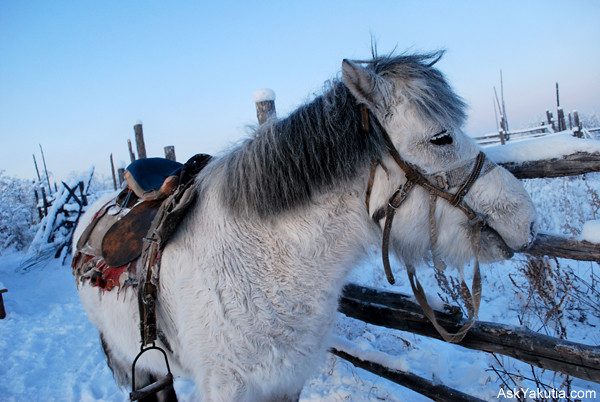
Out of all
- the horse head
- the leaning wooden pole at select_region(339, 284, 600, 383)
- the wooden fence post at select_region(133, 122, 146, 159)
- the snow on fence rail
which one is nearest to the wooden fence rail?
the horse head

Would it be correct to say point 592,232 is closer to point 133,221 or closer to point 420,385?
point 420,385

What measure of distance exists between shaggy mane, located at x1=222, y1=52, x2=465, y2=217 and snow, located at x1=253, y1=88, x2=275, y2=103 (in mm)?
2286

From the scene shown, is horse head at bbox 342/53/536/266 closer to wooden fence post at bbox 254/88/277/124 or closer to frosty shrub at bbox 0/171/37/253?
wooden fence post at bbox 254/88/277/124

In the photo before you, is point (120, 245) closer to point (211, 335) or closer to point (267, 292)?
point (211, 335)

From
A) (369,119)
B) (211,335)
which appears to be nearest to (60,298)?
(211,335)

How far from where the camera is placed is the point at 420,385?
3.08 meters

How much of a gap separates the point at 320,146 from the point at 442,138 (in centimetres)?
57

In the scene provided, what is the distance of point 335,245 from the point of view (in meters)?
1.92

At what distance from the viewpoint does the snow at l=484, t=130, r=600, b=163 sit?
2.10m

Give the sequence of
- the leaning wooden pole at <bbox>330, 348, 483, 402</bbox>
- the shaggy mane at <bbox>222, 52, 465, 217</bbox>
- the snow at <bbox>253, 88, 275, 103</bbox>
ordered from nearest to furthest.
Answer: the shaggy mane at <bbox>222, 52, 465, 217</bbox> → the leaning wooden pole at <bbox>330, 348, 483, 402</bbox> → the snow at <bbox>253, 88, 275, 103</bbox>

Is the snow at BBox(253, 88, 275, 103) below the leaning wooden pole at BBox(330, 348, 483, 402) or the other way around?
the other way around

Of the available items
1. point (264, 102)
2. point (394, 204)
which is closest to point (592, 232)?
point (394, 204)

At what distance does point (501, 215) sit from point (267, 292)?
1.16 meters

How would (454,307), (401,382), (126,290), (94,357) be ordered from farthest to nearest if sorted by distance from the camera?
(94,357)
(401,382)
(454,307)
(126,290)
